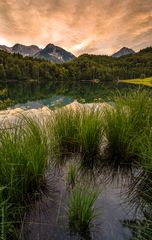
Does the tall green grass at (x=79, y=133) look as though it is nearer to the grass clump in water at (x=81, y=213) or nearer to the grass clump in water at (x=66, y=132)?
the grass clump in water at (x=66, y=132)

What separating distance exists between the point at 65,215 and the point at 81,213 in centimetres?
22

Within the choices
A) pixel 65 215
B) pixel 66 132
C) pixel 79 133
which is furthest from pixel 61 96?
pixel 65 215

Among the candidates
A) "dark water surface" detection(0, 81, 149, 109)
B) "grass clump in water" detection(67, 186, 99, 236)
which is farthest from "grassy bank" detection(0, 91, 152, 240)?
"dark water surface" detection(0, 81, 149, 109)

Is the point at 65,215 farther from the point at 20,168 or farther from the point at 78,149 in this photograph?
the point at 78,149

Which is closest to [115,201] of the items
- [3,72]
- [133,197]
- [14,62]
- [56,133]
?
[133,197]

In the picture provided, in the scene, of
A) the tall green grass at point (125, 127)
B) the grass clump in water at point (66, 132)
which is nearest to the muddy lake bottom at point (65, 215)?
the tall green grass at point (125, 127)

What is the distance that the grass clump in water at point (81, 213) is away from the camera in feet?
4.64

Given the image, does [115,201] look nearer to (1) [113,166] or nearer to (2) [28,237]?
(1) [113,166]

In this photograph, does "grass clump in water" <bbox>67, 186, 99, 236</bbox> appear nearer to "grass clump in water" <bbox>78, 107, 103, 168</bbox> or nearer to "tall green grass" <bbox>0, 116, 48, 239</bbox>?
"tall green grass" <bbox>0, 116, 48, 239</bbox>

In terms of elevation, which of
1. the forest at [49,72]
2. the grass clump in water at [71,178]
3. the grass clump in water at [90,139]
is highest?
the forest at [49,72]

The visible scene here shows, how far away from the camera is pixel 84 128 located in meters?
2.47

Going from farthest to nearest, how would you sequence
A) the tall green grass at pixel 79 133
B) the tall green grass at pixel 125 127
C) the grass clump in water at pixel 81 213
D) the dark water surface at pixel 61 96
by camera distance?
the dark water surface at pixel 61 96 → the tall green grass at pixel 79 133 → the tall green grass at pixel 125 127 → the grass clump in water at pixel 81 213

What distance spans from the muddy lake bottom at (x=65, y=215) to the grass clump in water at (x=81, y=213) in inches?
1.7

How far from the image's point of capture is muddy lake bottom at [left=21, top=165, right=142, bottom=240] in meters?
1.46
